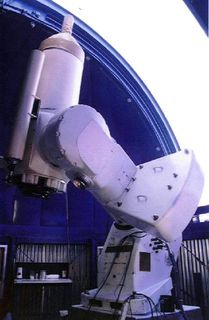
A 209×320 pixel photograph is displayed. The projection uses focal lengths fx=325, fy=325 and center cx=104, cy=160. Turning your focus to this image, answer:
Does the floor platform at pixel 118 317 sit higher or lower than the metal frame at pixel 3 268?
lower

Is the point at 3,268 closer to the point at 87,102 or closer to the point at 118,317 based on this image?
the point at 118,317

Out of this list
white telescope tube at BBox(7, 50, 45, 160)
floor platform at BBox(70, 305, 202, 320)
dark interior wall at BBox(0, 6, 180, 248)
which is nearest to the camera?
white telescope tube at BBox(7, 50, 45, 160)

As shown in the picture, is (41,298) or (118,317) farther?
(41,298)

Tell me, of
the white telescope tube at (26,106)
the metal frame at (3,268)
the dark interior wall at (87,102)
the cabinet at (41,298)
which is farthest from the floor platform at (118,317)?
the metal frame at (3,268)

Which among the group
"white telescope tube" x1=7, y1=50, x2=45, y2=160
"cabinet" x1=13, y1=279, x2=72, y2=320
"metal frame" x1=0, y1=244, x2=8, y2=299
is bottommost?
"cabinet" x1=13, y1=279, x2=72, y2=320

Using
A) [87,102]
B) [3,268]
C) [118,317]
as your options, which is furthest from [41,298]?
[87,102]

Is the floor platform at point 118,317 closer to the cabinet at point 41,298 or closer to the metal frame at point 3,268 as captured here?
the cabinet at point 41,298

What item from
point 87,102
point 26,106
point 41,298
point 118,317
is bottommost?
point 41,298

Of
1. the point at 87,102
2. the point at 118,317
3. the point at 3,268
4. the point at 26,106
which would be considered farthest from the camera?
the point at 87,102

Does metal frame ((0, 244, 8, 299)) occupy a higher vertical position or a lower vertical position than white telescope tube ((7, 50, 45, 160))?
lower

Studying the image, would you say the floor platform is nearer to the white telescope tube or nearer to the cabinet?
the white telescope tube

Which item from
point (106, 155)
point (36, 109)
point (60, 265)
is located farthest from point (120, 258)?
point (60, 265)

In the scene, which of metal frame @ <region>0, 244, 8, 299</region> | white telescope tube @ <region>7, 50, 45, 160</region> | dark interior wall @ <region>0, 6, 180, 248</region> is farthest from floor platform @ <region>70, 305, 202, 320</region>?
metal frame @ <region>0, 244, 8, 299</region>

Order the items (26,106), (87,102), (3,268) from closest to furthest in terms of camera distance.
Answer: (26,106), (3,268), (87,102)
